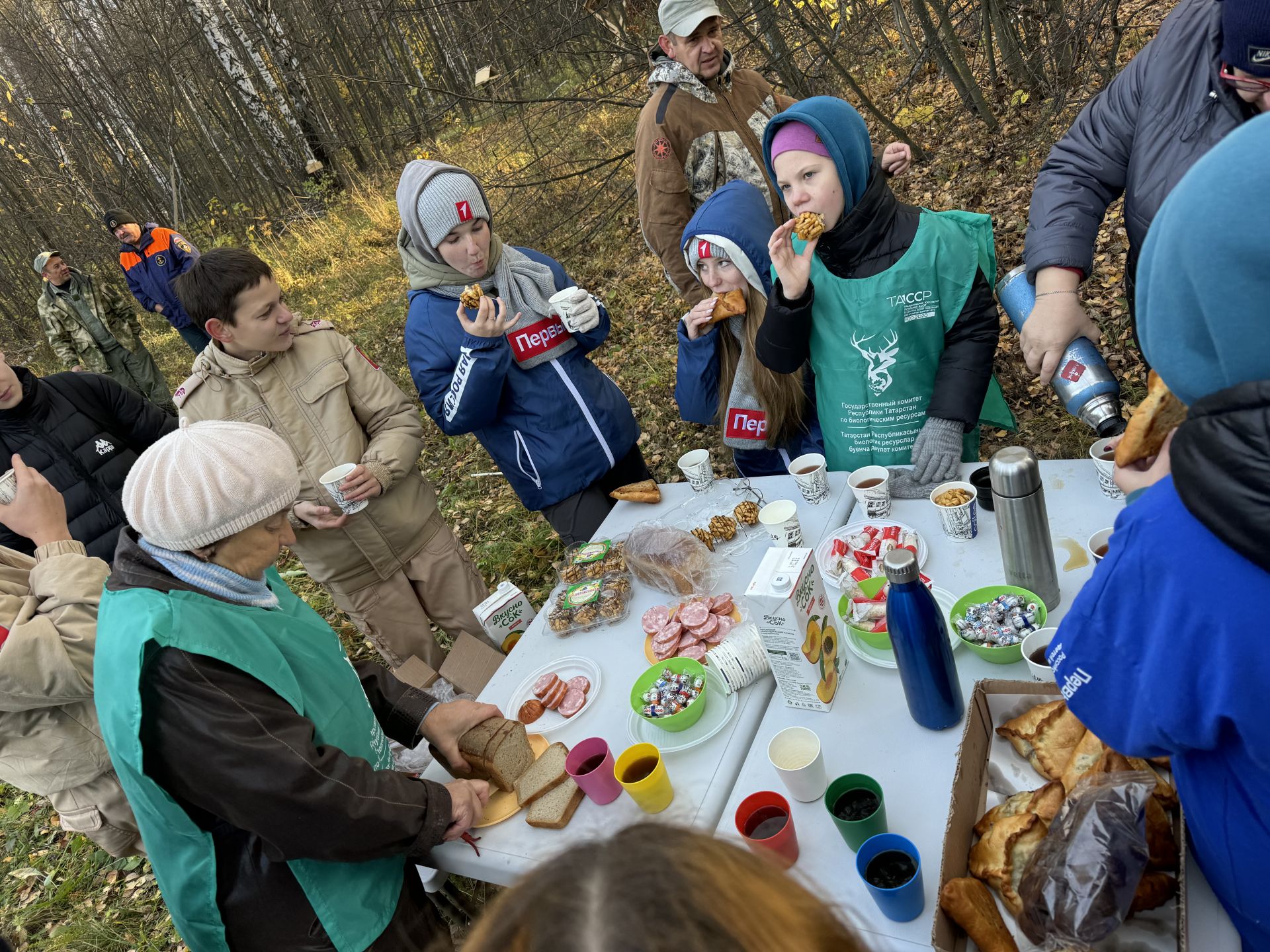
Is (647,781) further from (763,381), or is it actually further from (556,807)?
(763,381)

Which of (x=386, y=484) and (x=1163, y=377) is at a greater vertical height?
(x=1163, y=377)

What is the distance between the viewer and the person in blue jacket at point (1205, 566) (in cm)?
79

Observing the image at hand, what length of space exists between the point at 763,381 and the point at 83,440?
3.29 meters

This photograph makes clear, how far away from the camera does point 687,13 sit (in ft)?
13.4

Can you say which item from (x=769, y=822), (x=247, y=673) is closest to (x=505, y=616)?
(x=247, y=673)

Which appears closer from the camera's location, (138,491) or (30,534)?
(138,491)

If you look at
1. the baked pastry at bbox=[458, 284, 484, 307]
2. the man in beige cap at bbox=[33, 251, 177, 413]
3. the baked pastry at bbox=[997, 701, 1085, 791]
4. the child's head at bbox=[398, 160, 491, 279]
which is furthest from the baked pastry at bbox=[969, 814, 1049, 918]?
the man in beige cap at bbox=[33, 251, 177, 413]

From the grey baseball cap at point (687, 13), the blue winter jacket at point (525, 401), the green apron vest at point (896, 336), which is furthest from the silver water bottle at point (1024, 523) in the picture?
the grey baseball cap at point (687, 13)

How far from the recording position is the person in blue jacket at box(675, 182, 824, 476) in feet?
9.55

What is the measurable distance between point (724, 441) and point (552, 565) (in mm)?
2242

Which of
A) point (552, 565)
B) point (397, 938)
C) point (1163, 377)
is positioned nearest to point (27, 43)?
point (552, 565)

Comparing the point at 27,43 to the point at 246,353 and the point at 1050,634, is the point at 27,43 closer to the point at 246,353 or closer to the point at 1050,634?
the point at 246,353

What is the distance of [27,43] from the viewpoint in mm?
14078

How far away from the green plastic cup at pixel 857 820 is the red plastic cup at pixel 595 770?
0.55m
